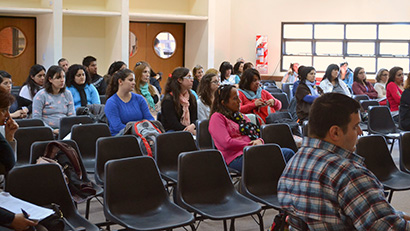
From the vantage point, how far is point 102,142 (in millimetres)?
4887

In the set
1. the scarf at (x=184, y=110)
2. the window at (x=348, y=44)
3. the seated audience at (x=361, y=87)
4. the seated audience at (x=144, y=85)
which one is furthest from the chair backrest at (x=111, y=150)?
the window at (x=348, y=44)

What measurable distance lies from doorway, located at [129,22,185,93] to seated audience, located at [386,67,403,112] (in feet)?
22.7

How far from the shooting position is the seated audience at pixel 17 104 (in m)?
6.66

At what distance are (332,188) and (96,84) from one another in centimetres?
731

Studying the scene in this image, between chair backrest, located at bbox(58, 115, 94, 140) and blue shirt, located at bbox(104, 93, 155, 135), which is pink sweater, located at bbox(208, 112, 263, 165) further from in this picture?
chair backrest, located at bbox(58, 115, 94, 140)

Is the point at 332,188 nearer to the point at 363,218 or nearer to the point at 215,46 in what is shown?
the point at 363,218

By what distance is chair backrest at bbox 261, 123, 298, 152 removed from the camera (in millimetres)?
5758

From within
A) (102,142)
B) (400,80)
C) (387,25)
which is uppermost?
(387,25)

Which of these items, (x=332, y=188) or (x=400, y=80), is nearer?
(x=332, y=188)

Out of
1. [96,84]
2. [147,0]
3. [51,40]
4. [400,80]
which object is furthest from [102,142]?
[147,0]

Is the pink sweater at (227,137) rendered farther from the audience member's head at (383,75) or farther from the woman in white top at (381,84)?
the audience member's head at (383,75)

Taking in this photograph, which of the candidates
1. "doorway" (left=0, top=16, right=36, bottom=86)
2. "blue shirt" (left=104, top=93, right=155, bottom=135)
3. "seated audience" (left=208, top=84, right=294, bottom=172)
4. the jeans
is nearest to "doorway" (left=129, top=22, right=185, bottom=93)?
"doorway" (left=0, top=16, right=36, bottom=86)

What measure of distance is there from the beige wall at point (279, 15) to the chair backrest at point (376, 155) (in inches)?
381

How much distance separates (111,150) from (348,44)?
11114 mm
